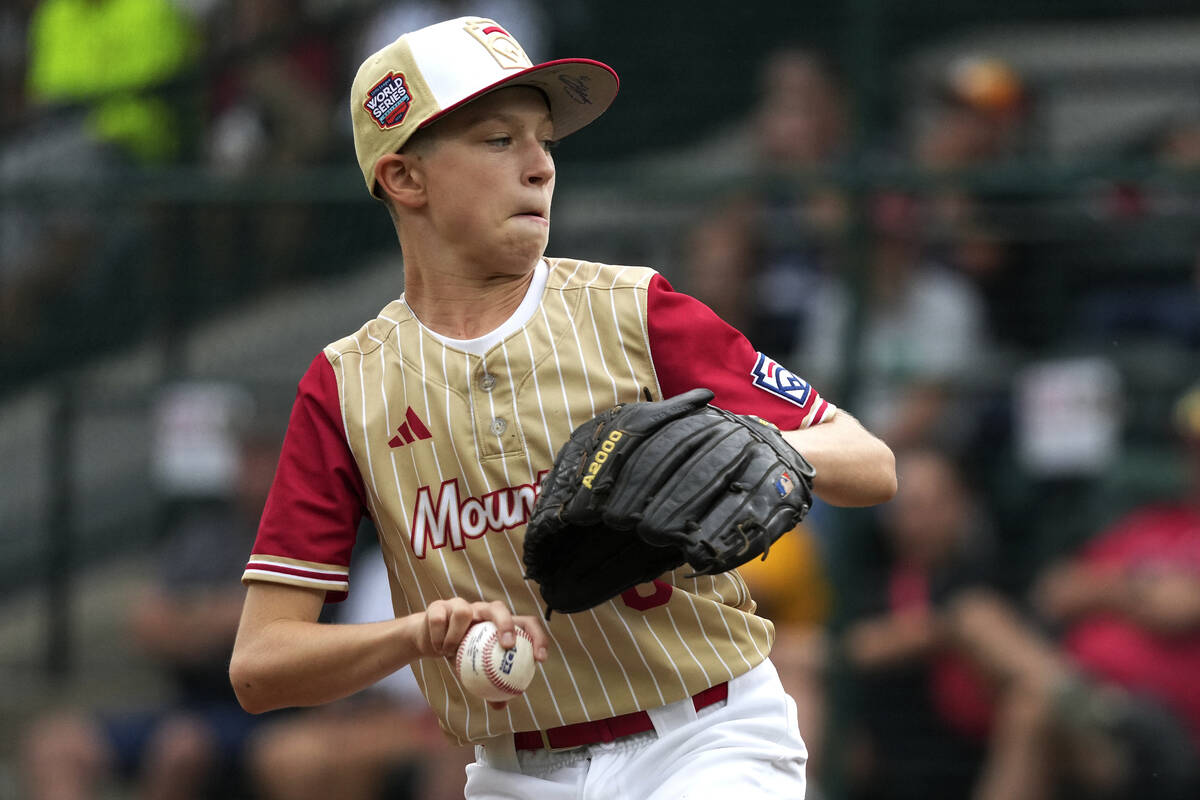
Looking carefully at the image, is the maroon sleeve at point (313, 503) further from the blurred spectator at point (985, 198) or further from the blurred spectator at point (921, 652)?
the blurred spectator at point (985, 198)

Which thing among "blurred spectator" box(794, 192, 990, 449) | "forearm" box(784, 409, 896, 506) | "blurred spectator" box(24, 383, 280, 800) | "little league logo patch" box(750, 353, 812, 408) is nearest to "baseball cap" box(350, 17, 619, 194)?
"little league logo patch" box(750, 353, 812, 408)

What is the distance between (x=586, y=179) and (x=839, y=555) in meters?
1.62

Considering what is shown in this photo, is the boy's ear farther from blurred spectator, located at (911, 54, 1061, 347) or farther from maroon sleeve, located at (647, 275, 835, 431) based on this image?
blurred spectator, located at (911, 54, 1061, 347)

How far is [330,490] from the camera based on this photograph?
2627 millimetres

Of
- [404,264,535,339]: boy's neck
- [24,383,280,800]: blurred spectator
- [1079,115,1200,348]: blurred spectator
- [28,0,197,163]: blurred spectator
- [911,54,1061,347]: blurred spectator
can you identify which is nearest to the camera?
[404,264,535,339]: boy's neck

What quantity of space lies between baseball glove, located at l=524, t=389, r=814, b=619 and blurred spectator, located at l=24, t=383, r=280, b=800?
392 centimetres

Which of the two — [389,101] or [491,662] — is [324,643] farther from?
[389,101]

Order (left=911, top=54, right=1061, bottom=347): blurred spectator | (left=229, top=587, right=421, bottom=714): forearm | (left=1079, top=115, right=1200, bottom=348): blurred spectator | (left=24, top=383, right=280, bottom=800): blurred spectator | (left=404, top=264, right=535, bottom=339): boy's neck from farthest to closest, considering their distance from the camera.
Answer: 1. (left=24, top=383, right=280, bottom=800): blurred spectator
2. (left=911, top=54, right=1061, bottom=347): blurred spectator
3. (left=1079, top=115, right=1200, bottom=348): blurred spectator
4. (left=404, top=264, right=535, bottom=339): boy's neck
5. (left=229, top=587, right=421, bottom=714): forearm

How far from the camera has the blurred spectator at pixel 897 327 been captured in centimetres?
562

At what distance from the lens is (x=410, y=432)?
261 cm

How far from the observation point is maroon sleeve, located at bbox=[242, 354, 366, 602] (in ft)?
8.48

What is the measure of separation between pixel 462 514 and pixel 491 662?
38cm

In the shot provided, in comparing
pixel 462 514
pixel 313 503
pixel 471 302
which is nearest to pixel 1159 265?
pixel 471 302

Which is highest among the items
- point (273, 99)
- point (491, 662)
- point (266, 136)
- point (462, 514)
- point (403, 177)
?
point (273, 99)
